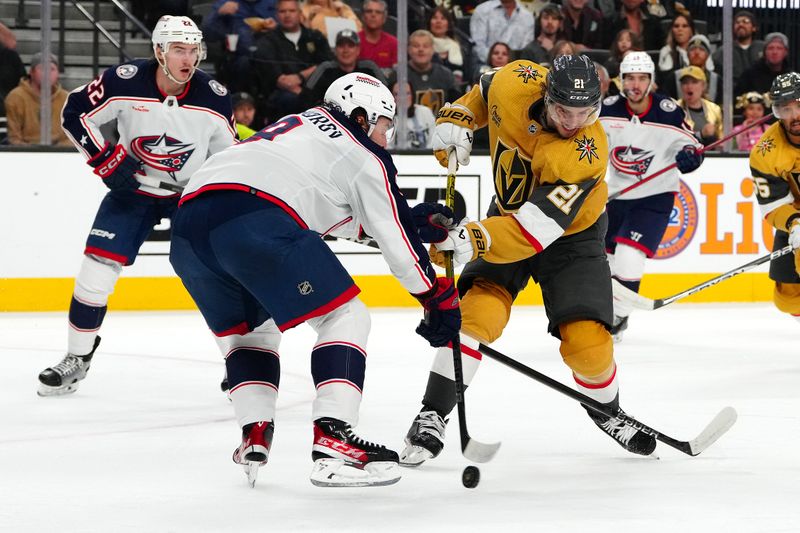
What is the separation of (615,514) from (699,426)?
1155 mm

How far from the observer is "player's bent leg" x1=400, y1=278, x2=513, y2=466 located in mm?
→ 2844

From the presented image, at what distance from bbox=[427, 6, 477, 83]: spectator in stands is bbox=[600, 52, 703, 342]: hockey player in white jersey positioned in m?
1.21

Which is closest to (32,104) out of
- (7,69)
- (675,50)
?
(7,69)

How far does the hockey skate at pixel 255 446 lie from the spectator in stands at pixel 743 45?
5190 millimetres

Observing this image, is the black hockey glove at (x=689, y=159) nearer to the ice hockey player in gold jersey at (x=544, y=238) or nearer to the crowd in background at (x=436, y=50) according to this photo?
the crowd in background at (x=436, y=50)

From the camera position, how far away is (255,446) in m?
2.56

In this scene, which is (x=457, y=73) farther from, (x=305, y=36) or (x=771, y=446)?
(x=771, y=446)

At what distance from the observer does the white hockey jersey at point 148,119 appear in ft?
13.3

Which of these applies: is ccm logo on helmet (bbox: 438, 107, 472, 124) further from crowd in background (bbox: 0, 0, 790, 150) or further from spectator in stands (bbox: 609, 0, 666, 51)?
spectator in stands (bbox: 609, 0, 666, 51)

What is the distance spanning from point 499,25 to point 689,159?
196 cm

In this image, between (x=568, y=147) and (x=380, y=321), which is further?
(x=380, y=321)

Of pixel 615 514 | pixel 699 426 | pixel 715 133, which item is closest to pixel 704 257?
pixel 715 133

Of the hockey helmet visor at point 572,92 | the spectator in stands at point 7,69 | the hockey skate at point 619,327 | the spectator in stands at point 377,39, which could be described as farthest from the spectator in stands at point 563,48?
the hockey helmet visor at point 572,92

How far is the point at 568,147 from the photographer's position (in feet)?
9.36
